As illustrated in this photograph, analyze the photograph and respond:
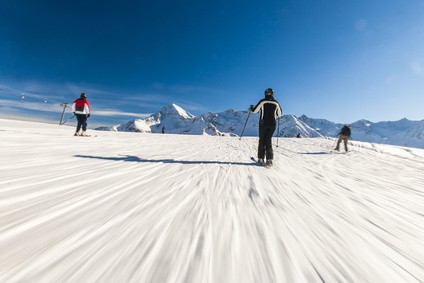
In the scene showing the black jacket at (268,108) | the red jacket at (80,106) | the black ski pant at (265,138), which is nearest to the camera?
the black ski pant at (265,138)

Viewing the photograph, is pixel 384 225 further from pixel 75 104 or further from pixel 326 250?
pixel 75 104

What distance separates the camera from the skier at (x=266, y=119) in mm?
5996

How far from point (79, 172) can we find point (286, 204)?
312 centimetres

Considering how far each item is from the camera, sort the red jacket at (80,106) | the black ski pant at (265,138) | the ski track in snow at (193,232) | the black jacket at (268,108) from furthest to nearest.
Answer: the red jacket at (80,106)
the black jacket at (268,108)
the black ski pant at (265,138)
the ski track in snow at (193,232)

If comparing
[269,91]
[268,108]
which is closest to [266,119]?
[268,108]

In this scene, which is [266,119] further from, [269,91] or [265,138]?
[269,91]

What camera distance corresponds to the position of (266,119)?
242 inches

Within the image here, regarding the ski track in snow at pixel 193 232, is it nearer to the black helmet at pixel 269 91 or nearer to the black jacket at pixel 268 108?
the black jacket at pixel 268 108

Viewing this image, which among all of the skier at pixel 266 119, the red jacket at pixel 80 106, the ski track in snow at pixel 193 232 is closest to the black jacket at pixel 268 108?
the skier at pixel 266 119

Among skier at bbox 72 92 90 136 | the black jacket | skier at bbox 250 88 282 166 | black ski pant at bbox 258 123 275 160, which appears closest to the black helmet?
skier at bbox 250 88 282 166

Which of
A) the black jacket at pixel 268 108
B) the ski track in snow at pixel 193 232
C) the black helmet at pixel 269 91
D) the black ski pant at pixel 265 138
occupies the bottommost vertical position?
the ski track in snow at pixel 193 232

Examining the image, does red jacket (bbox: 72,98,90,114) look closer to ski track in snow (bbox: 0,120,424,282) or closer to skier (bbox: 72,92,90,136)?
skier (bbox: 72,92,90,136)

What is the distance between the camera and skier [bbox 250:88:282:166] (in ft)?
19.7

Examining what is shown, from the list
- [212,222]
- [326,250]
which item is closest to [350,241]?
[326,250]
